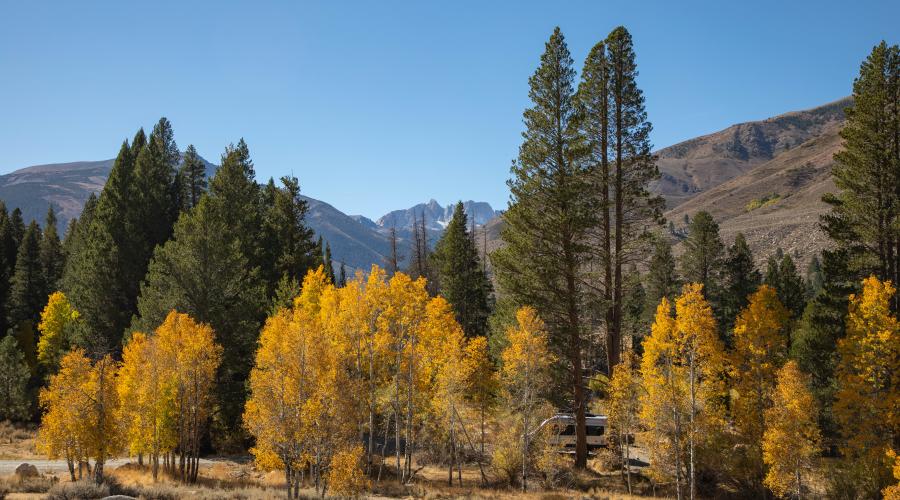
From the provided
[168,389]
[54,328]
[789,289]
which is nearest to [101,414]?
[168,389]

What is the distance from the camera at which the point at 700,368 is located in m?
25.2

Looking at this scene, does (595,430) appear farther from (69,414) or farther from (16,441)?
(16,441)

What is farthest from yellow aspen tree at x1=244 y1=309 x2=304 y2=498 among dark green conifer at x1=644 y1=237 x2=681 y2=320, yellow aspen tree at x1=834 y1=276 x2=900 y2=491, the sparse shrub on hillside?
the sparse shrub on hillside

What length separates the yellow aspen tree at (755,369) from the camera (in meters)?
27.2

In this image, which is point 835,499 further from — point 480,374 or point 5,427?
point 5,427

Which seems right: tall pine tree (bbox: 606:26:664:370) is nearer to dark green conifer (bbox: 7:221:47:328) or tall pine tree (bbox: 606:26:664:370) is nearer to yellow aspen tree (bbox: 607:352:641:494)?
yellow aspen tree (bbox: 607:352:641:494)

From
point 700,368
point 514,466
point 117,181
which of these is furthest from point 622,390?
point 117,181

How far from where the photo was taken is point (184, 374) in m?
28.0

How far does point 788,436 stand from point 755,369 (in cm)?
433

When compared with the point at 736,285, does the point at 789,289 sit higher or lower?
lower

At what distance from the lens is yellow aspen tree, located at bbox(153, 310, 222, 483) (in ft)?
91.1

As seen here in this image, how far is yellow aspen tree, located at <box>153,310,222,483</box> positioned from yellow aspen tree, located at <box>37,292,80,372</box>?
89.7 feet

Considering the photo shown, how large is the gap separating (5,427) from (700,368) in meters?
52.0

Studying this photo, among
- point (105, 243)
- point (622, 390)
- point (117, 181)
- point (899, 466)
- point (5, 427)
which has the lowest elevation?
point (5, 427)
